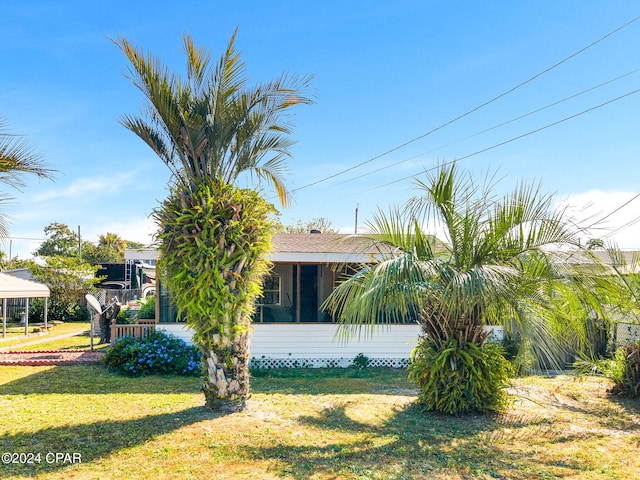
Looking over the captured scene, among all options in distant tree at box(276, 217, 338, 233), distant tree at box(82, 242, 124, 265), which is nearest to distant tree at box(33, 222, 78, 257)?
distant tree at box(82, 242, 124, 265)

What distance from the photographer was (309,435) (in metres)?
5.59

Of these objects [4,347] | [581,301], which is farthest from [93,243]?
[581,301]

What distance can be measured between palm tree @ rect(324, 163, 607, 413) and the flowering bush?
5328 millimetres

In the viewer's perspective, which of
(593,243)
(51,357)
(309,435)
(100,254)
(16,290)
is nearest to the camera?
(309,435)

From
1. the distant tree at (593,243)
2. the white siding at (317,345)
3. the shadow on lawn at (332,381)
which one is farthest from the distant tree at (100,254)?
the distant tree at (593,243)

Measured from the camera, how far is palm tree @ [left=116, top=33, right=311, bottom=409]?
20.6 ft

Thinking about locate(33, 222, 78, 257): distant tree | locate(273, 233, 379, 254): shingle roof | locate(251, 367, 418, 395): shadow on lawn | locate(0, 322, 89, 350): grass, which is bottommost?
locate(0, 322, 89, 350): grass

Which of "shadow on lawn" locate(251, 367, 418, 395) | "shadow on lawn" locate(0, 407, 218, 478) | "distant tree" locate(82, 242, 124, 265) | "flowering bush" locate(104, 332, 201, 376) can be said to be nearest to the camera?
"shadow on lawn" locate(0, 407, 218, 478)

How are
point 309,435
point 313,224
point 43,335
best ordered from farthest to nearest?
point 313,224 < point 43,335 < point 309,435

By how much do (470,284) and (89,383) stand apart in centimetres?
736

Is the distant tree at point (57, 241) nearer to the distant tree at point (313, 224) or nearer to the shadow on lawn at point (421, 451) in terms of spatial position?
the distant tree at point (313, 224)

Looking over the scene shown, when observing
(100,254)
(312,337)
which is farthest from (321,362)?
(100,254)

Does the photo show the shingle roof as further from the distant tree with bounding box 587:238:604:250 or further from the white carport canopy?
the white carport canopy

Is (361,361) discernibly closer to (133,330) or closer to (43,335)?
(133,330)
